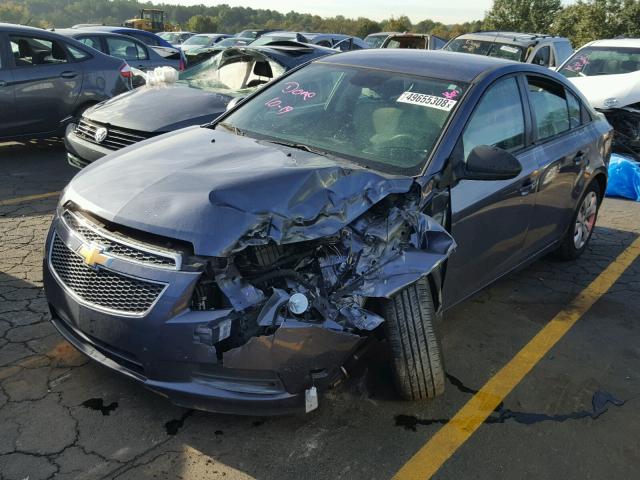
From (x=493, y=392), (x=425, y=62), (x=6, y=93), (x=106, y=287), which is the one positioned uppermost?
(x=425, y=62)

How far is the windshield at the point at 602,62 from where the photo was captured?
9984mm

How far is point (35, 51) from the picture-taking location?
294 inches

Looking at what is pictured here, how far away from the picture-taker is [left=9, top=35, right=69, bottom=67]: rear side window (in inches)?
287

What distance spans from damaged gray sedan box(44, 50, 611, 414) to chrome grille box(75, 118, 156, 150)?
1805mm

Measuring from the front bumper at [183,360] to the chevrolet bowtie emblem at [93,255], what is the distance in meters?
0.07

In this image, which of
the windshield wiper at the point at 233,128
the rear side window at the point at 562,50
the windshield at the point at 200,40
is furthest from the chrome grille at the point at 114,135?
the windshield at the point at 200,40

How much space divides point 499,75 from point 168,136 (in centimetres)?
209

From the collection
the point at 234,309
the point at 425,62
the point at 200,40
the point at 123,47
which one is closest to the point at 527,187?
the point at 425,62

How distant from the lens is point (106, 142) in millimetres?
5566

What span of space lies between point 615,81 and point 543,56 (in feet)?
10.2

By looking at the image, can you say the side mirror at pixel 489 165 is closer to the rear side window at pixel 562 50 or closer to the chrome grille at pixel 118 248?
the chrome grille at pixel 118 248

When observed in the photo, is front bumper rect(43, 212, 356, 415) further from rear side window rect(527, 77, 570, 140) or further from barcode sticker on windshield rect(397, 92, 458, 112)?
rear side window rect(527, 77, 570, 140)

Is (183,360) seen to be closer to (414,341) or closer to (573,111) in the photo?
(414,341)

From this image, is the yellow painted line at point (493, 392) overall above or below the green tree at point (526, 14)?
below
